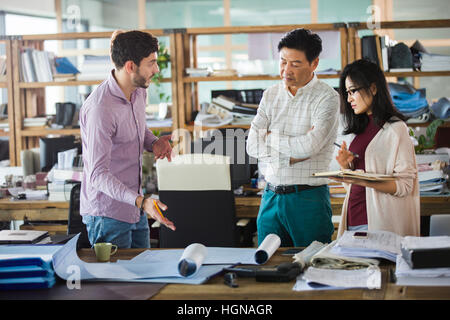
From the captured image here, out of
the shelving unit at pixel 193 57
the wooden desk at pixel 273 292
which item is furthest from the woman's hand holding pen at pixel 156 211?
the shelving unit at pixel 193 57

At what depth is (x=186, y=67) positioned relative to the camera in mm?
4395

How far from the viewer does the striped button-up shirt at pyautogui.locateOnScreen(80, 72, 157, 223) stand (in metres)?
2.19

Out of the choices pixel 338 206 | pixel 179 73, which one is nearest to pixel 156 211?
pixel 338 206

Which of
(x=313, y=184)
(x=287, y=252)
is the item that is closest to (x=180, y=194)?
(x=313, y=184)

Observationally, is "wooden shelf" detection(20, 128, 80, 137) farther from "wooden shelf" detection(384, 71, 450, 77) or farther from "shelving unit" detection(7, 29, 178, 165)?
"wooden shelf" detection(384, 71, 450, 77)

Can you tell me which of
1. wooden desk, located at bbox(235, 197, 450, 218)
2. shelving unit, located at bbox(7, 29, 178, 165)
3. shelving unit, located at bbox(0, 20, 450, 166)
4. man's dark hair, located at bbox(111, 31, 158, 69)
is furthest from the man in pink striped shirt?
shelving unit, located at bbox(7, 29, 178, 165)

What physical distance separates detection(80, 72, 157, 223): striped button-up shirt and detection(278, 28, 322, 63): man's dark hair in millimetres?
715

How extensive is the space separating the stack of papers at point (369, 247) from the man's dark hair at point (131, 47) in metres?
1.10

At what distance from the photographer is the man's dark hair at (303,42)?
8.52 feet

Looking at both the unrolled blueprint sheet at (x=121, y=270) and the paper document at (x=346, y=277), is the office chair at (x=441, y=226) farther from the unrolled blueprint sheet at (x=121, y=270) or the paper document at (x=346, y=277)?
the unrolled blueprint sheet at (x=121, y=270)

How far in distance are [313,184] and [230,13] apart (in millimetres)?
5569

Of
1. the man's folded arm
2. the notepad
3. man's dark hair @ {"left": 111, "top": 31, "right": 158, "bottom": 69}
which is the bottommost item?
the notepad

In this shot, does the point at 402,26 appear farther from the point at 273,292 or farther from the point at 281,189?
the point at 273,292

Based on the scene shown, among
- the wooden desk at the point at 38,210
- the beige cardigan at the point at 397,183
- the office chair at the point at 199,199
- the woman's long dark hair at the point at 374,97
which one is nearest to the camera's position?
the beige cardigan at the point at 397,183
